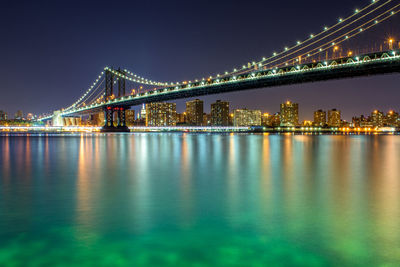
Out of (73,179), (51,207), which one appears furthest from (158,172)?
(51,207)

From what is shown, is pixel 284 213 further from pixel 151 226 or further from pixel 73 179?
pixel 73 179

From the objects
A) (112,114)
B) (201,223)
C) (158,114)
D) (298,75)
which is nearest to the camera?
(201,223)

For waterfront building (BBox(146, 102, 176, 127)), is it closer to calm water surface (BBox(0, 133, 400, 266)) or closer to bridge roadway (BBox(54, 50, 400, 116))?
bridge roadway (BBox(54, 50, 400, 116))

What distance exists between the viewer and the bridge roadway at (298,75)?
3378 cm

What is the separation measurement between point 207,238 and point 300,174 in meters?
6.41

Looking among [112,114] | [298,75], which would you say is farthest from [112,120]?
[298,75]

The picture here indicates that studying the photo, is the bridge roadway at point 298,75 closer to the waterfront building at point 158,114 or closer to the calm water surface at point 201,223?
the calm water surface at point 201,223

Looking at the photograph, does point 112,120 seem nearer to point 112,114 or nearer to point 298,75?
point 112,114

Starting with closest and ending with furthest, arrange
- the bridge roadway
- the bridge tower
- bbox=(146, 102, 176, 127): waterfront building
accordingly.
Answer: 1. the bridge roadway
2. the bridge tower
3. bbox=(146, 102, 176, 127): waterfront building

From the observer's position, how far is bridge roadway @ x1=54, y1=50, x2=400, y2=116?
33.8 metres

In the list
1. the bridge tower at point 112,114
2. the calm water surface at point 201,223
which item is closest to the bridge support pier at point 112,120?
the bridge tower at point 112,114

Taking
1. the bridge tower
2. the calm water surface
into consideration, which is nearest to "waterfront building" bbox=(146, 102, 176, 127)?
the bridge tower

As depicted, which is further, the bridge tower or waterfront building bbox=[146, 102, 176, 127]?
waterfront building bbox=[146, 102, 176, 127]

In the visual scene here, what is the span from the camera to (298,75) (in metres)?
39.8
